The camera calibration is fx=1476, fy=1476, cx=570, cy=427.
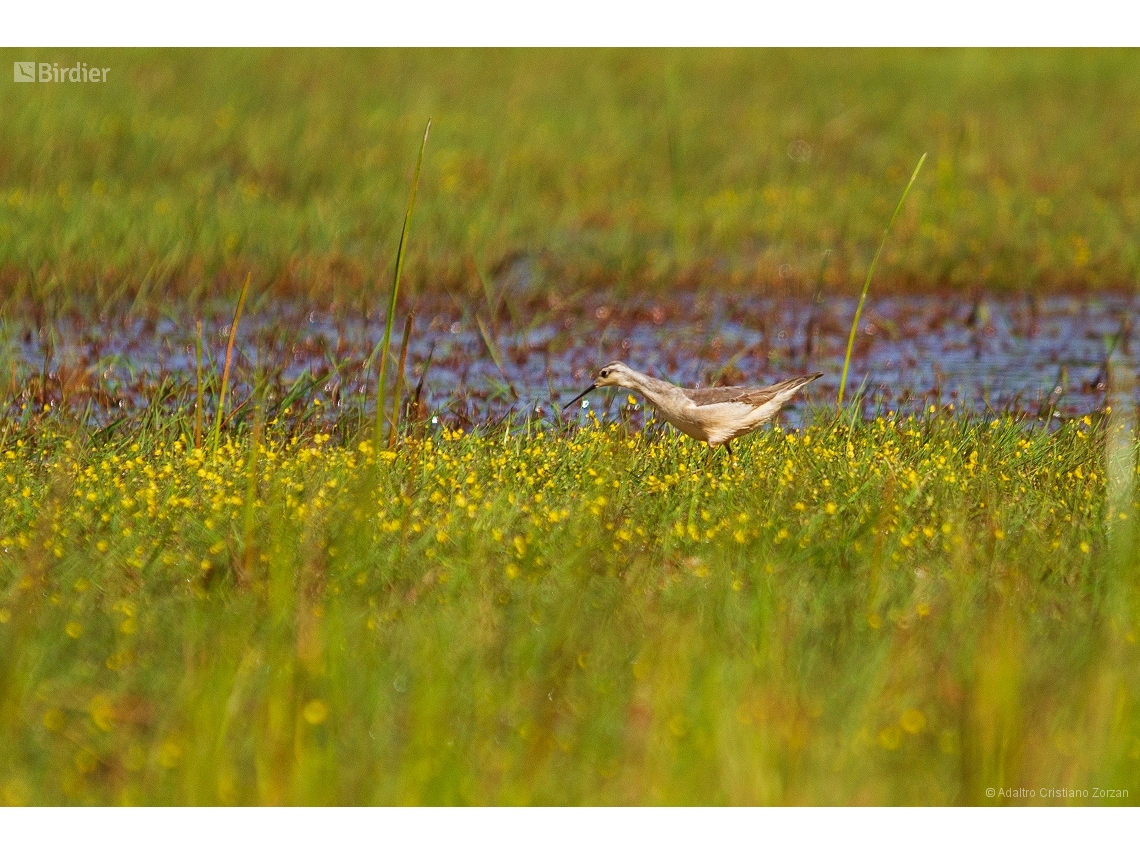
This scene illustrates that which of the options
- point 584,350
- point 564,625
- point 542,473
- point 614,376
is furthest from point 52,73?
point 564,625

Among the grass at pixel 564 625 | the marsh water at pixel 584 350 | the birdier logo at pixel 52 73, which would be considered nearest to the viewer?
the grass at pixel 564 625

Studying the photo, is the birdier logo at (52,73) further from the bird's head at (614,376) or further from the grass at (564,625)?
the bird's head at (614,376)

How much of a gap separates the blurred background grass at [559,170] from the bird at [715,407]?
3.09 metres

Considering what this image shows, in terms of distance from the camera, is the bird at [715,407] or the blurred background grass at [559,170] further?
the blurred background grass at [559,170]

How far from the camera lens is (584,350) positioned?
9.90 metres

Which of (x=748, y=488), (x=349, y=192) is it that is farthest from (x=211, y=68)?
(x=748, y=488)

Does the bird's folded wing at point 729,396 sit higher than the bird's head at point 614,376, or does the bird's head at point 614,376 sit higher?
the bird's head at point 614,376

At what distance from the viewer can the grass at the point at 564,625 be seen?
12.9 feet

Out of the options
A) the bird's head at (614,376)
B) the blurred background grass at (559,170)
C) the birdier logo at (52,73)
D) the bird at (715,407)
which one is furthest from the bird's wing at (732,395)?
the birdier logo at (52,73)

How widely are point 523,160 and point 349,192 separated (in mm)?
1900

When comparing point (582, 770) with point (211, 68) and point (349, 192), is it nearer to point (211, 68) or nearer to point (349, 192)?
point (349, 192)

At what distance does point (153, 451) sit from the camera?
6.82m

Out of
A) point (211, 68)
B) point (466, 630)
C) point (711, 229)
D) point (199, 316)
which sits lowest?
point (466, 630)

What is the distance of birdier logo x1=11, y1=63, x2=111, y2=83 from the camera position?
44.2 ft
